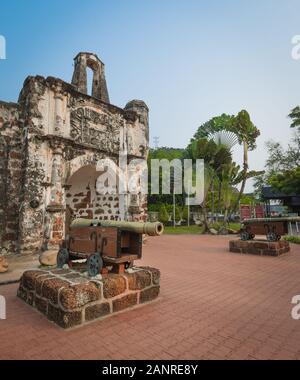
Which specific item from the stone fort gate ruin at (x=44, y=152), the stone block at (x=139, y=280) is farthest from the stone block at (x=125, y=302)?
the stone fort gate ruin at (x=44, y=152)

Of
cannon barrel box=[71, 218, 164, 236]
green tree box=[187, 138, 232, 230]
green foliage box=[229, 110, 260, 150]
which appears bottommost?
cannon barrel box=[71, 218, 164, 236]

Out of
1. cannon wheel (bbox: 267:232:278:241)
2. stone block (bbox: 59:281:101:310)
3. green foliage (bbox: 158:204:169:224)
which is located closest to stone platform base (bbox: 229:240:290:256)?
cannon wheel (bbox: 267:232:278:241)

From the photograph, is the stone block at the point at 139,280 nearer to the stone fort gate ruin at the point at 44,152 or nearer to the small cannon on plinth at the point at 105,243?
the small cannon on plinth at the point at 105,243

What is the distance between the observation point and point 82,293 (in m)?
3.28

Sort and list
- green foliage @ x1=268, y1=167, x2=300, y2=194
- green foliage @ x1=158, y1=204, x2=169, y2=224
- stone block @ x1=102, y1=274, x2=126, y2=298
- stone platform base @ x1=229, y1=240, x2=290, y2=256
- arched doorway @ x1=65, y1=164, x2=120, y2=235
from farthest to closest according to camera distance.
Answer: green foliage @ x1=158, y1=204, x2=169, y2=224, green foliage @ x1=268, y1=167, x2=300, y2=194, arched doorway @ x1=65, y1=164, x2=120, y2=235, stone platform base @ x1=229, y1=240, x2=290, y2=256, stone block @ x1=102, y1=274, x2=126, y2=298

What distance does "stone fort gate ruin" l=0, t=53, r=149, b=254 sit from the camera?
7.77 meters

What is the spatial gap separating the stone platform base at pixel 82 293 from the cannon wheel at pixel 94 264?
136mm

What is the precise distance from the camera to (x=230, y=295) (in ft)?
14.4

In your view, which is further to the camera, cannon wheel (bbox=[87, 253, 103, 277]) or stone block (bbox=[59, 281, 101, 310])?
cannon wheel (bbox=[87, 253, 103, 277])

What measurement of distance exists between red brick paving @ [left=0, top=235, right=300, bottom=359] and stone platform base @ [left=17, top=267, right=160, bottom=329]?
0.14m

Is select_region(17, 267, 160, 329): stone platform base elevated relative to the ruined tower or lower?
lower

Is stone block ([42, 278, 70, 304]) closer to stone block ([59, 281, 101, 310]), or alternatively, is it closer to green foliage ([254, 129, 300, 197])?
stone block ([59, 281, 101, 310])
